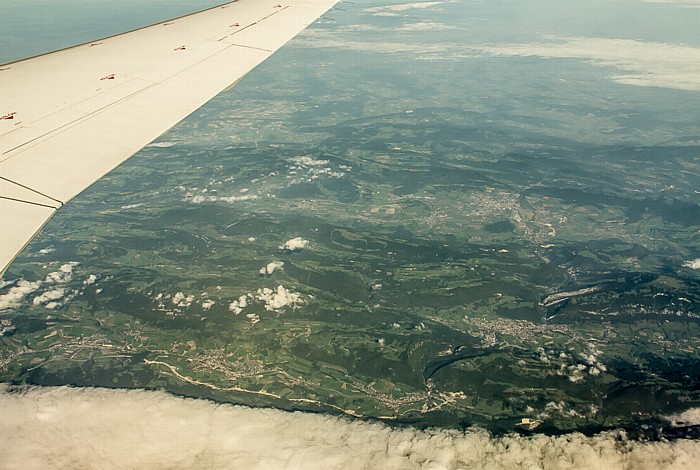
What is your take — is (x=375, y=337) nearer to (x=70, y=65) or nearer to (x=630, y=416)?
(x=630, y=416)

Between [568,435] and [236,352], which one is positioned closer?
[568,435]

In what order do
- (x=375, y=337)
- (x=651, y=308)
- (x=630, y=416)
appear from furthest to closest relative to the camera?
(x=651, y=308) → (x=375, y=337) → (x=630, y=416)

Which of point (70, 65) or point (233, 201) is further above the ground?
point (70, 65)

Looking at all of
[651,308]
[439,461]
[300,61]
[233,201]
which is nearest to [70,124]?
[439,461]

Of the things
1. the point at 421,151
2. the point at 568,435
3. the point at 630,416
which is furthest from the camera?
the point at 421,151

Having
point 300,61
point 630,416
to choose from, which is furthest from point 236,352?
point 300,61

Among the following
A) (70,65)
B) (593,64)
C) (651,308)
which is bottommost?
(651,308)
